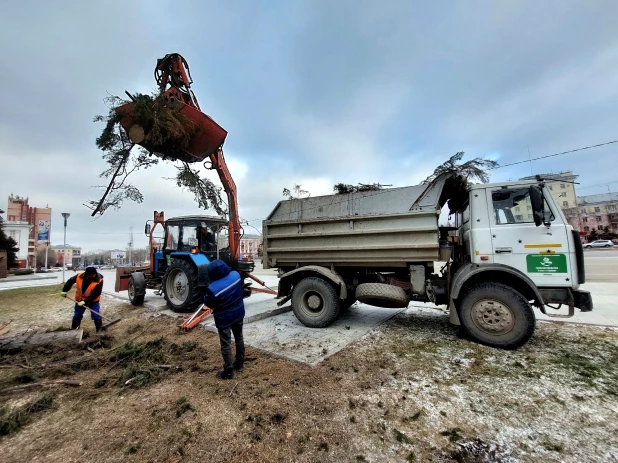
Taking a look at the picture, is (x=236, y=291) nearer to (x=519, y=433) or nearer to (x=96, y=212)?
(x=519, y=433)

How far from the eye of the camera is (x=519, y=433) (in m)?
2.16

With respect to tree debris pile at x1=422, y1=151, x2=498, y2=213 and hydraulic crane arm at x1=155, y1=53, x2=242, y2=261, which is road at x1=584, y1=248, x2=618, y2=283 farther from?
hydraulic crane arm at x1=155, y1=53, x2=242, y2=261

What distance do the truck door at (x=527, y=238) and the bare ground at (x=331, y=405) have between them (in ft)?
3.65

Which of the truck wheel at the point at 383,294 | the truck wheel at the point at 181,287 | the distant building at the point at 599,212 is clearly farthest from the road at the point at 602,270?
the distant building at the point at 599,212

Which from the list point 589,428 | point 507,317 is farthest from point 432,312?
point 589,428

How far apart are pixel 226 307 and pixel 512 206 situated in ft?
14.3

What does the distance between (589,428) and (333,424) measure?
209cm

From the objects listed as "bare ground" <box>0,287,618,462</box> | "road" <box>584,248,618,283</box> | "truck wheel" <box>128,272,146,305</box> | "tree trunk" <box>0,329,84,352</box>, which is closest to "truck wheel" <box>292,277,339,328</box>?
"bare ground" <box>0,287,618,462</box>

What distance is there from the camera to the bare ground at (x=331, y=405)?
2000 mm

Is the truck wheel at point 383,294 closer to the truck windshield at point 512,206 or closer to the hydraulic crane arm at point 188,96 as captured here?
the truck windshield at point 512,206

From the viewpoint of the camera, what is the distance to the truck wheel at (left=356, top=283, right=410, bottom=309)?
4.48 meters

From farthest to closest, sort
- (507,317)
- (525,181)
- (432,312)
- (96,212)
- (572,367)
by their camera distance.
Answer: (432,312) < (96,212) < (525,181) < (507,317) < (572,367)

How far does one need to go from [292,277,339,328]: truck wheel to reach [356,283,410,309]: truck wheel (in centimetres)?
54

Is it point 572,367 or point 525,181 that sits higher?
point 525,181
